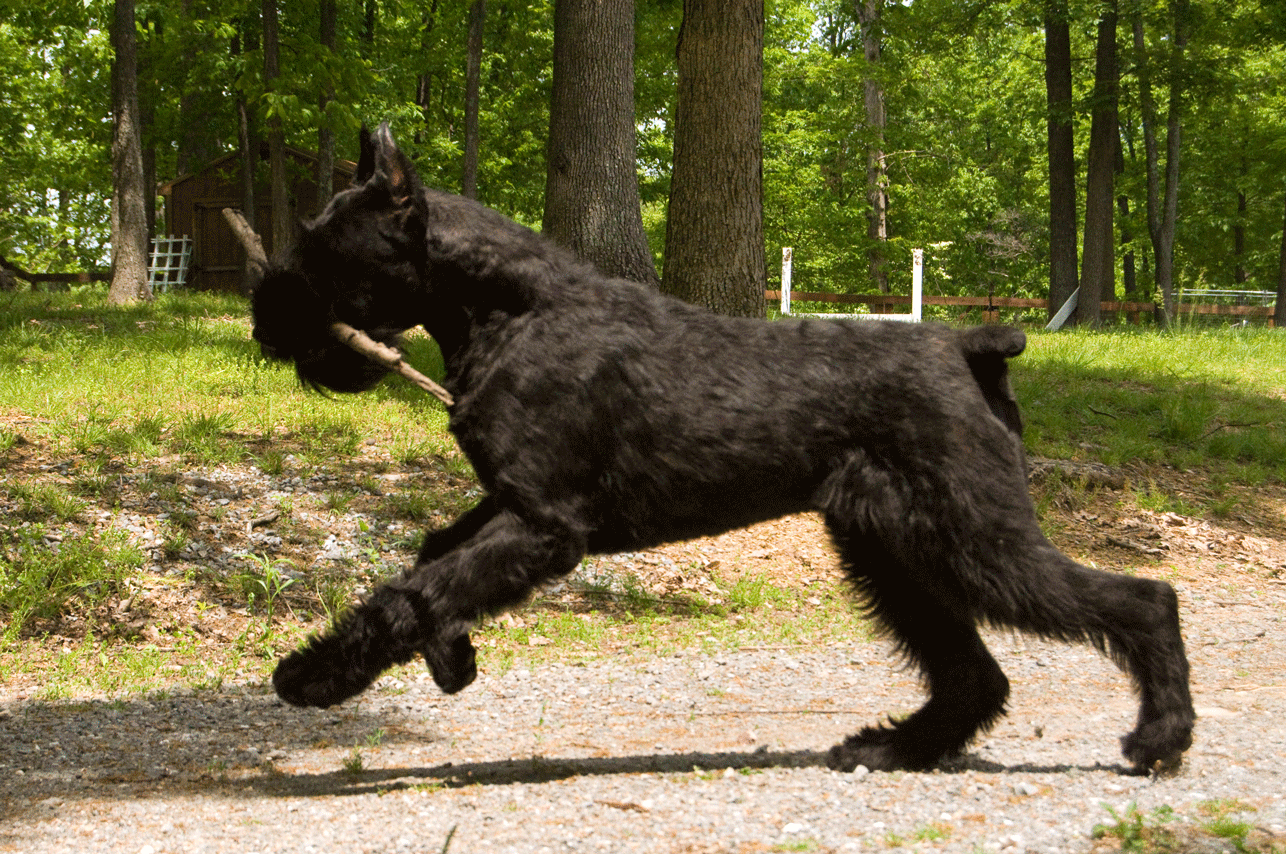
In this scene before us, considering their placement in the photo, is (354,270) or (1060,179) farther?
(1060,179)

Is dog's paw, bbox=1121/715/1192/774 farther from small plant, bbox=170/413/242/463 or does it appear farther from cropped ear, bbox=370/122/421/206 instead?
small plant, bbox=170/413/242/463

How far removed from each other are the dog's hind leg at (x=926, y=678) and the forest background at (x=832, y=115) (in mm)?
15667

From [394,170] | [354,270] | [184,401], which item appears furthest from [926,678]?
[184,401]

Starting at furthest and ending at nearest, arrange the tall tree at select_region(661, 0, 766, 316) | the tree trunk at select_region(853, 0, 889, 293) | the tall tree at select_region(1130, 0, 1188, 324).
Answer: the tree trunk at select_region(853, 0, 889, 293) → the tall tree at select_region(1130, 0, 1188, 324) → the tall tree at select_region(661, 0, 766, 316)

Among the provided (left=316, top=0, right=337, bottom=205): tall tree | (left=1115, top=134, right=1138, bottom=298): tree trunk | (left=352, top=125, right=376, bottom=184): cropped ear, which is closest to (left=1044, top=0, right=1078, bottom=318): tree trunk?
(left=316, top=0, right=337, bottom=205): tall tree

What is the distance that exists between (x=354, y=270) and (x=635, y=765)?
83.3 inches

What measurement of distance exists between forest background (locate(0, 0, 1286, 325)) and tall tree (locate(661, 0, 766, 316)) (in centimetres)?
946

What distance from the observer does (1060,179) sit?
22.5m

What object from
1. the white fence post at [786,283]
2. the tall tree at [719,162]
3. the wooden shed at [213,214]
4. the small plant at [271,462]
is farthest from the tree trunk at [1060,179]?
the wooden shed at [213,214]

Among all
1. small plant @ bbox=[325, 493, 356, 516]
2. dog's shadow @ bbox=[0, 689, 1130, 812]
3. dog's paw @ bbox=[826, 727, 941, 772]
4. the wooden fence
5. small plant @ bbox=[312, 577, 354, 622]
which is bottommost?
dog's shadow @ bbox=[0, 689, 1130, 812]

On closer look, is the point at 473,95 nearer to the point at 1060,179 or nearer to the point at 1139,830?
the point at 1060,179

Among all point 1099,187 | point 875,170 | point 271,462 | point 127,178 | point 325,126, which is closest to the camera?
point 271,462

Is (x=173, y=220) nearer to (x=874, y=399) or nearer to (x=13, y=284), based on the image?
(x=13, y=284)

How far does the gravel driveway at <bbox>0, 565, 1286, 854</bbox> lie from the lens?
340 centimetres
